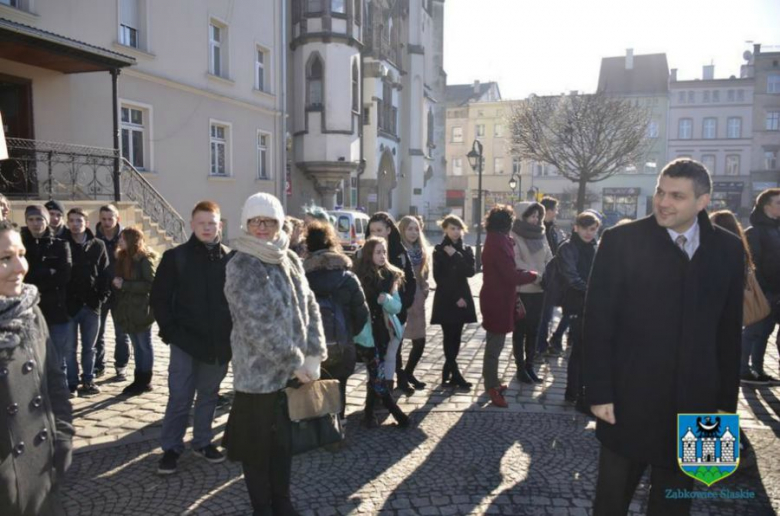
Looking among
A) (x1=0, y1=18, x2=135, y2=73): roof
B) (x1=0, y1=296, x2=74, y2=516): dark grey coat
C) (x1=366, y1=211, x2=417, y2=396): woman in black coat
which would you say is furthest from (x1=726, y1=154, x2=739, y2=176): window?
(x1=0, y1=296, x2=74, y2=516): dark grey coat

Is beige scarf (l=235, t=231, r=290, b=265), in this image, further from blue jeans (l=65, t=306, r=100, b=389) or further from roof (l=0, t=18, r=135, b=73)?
roof (l=0, t=18, r=135, b=73)

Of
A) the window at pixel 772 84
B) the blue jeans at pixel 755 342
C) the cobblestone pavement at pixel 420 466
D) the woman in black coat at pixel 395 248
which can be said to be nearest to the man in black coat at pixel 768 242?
the blue jeans at pixel 755 342

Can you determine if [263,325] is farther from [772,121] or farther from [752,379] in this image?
[772,121]

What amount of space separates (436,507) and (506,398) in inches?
99.1

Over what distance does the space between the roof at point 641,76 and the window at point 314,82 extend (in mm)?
37172

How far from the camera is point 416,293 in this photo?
6.55 metres

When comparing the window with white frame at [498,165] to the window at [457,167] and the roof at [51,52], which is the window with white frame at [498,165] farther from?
the roof at [51,52]

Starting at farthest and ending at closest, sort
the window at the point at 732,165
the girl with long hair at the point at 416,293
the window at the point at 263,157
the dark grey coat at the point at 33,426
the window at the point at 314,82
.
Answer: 1. the window at the point at 732,165
2. the window at the point at 314,82
3. the window at the point at 263,157
4. the girl with long hair at the point at 416,293
5. the dark grey coat at the point at 33,426

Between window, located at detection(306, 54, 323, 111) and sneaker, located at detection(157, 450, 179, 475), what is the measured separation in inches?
916

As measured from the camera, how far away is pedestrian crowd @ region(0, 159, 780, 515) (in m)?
2.52

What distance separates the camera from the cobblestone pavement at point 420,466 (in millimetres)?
3949

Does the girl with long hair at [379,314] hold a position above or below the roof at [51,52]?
below

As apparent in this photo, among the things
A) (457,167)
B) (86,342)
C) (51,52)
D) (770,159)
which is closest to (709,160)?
(770,159)

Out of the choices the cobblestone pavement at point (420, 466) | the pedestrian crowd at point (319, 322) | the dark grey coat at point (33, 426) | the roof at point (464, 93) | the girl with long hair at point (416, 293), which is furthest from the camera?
the roof at point (464, 93)
